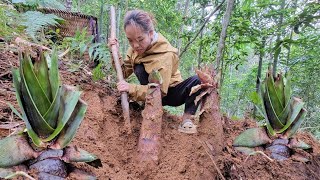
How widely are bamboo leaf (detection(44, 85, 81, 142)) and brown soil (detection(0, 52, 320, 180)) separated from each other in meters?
0.22

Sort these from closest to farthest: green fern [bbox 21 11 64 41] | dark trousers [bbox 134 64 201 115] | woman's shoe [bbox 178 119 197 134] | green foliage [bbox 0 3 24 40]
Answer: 1. woman's shoe [bbox 178 119 197 134]
2. dark trousers [bbox 134 64 201 115]
3. green foliage [bbox 0 3 24 40]
4. green fern [bbox 21 11 64 41]

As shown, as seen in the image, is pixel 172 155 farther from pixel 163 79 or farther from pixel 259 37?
pixel 259 37

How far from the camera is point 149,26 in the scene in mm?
2180

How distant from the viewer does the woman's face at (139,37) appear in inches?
82.9

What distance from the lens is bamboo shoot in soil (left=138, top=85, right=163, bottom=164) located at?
1547 mm

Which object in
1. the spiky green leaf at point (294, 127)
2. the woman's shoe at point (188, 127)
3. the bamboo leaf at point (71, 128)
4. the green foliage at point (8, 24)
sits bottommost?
the woman's shoe at point (188, 127)

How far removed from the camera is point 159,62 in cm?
212

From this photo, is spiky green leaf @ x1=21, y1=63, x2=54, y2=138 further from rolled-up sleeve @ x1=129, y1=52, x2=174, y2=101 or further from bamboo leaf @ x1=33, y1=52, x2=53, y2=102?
rolled-up sleeve @ x1=129, y1=52, x2=174, y2=101

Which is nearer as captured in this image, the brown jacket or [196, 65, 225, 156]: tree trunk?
[196, 65, 225, 156]: tree trunk

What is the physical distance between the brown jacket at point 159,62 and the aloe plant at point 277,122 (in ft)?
2.29

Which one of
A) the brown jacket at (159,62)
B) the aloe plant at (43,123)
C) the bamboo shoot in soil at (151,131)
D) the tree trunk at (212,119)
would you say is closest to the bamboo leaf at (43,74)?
the aloe plant at (43,123)

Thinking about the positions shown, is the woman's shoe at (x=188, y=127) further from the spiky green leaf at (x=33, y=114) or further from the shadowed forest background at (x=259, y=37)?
the spiky green leaf at (x=33, y=114)

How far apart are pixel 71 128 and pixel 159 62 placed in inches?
44.3

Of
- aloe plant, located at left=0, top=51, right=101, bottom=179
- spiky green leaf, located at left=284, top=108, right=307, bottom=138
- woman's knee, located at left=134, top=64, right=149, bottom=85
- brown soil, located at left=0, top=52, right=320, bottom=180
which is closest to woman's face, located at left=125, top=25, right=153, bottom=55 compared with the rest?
woman's knee, located at left=134, top=64, right=149, bottom=85
